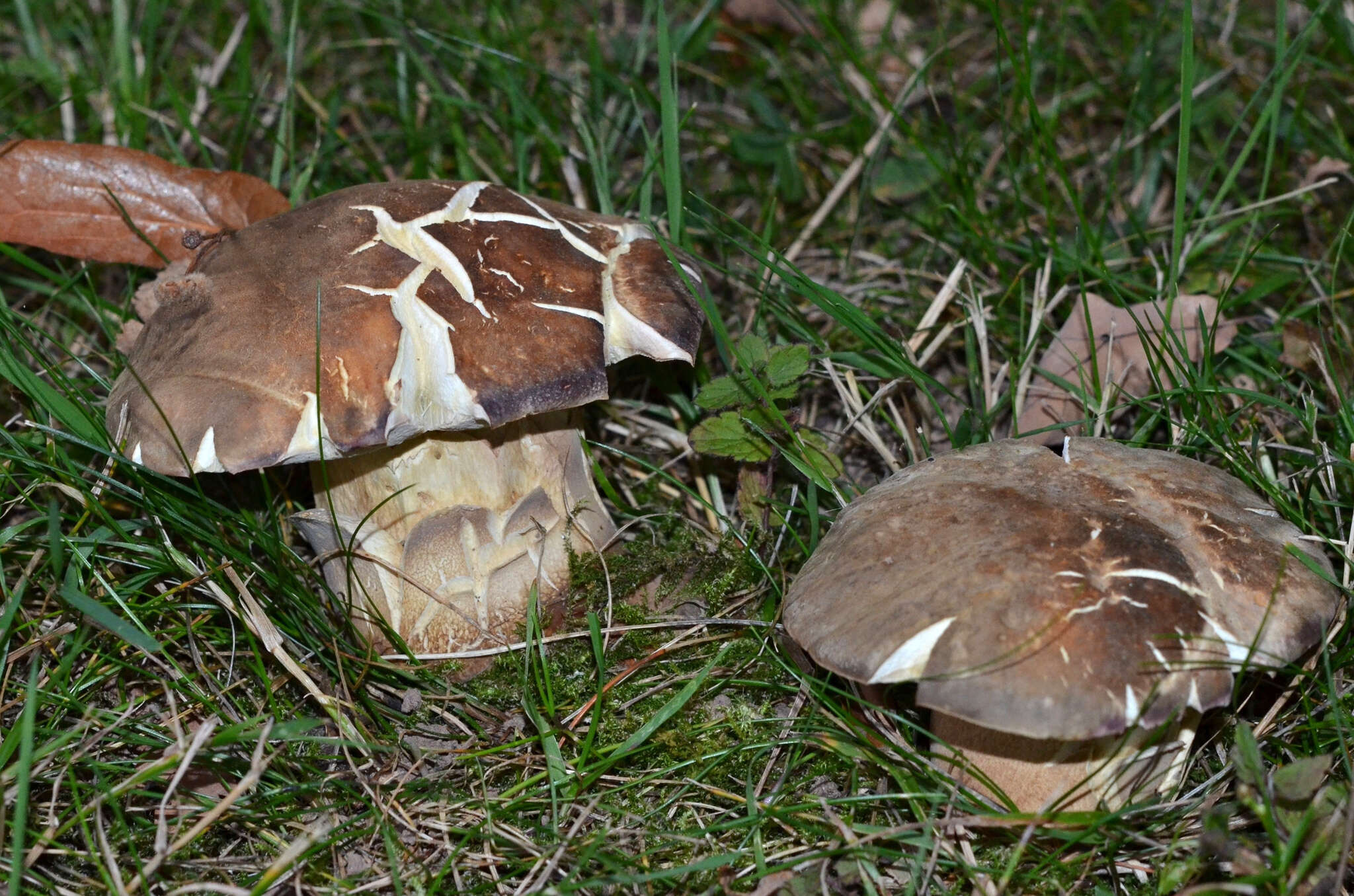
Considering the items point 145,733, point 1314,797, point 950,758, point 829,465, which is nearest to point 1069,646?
point 950,758

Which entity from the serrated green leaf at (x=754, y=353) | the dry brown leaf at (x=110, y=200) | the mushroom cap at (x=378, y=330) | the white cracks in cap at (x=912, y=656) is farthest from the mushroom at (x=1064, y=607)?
the dry brown leaf at (x=110, y=200)

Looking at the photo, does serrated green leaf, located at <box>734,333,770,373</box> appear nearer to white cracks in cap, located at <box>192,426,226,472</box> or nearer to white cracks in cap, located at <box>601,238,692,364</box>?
white cracks in cap, located at <box>601,238,692,364</box>

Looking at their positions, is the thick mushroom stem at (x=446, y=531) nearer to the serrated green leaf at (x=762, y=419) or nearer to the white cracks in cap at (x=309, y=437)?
the white cracks in cap at (x=309, y=437)

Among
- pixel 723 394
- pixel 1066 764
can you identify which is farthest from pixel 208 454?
pixel 1066 764

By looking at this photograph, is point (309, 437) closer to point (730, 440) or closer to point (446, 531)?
point (446, 531)

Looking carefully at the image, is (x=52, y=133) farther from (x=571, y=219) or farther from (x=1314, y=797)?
(x=1314, y=797)

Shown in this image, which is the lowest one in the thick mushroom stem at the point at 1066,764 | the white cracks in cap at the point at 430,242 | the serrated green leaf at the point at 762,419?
the thick mushroom stem at the point at 1066,764
